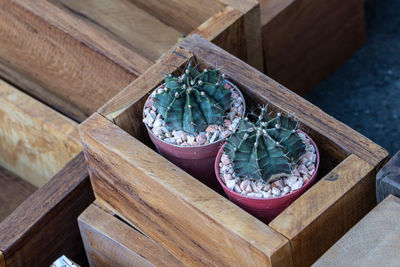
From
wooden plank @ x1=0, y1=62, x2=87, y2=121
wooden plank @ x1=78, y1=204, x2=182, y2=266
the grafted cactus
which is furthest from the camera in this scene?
wooden plank @ x1=0, y1=62, x2=87, y2=121

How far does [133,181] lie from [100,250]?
277 mm

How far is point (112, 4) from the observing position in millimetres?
2445

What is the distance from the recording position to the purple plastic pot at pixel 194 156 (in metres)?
1.50

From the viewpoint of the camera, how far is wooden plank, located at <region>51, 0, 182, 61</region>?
2318mm

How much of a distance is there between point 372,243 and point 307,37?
3.84 ft

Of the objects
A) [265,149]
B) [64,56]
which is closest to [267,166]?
[265,149]

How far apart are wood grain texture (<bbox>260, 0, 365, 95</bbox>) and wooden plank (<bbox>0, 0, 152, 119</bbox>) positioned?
0.48 m

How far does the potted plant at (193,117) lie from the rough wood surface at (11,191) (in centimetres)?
77

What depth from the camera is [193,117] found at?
1480 mm

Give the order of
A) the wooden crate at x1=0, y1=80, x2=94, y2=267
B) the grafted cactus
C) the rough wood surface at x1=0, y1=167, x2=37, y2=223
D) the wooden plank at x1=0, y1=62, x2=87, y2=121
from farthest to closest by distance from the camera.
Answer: the wooden plank at x1=0, y1=62, x2=87, y2=121 → the rough wood surface at x1=0, y1=167, x2=37, y2=223 → the wooden crate at x1=0, y1=80, x2=94, y2=267 → the grafted cactus

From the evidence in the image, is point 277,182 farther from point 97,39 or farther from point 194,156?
point 97,39

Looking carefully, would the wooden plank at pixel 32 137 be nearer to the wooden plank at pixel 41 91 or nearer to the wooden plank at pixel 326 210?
the wooden plank at pixel 41 91

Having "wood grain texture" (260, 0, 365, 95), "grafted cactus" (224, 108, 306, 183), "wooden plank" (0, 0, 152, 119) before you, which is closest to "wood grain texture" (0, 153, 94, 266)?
"wooden plank" (0, 0, 152, 119)

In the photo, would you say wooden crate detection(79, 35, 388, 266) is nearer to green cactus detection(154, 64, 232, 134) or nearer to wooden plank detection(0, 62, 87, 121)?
green cactus detection(154, 64, 232, 134)
